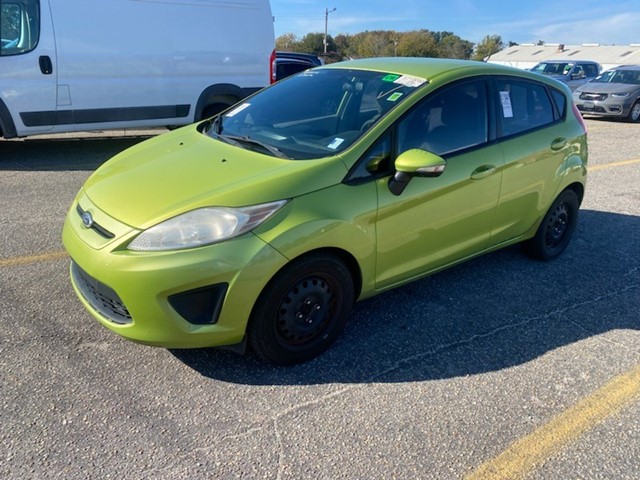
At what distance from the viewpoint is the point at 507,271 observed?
423 centimetres

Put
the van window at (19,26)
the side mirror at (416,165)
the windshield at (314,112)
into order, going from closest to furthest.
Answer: the side mirror at (416,165) < the windshield at (314,112) < the van window at (19,26)

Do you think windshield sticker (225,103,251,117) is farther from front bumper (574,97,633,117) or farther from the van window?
front bumper (574,97,633,117)

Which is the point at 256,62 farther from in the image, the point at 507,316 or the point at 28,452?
the point at 28,452

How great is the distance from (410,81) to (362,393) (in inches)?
75.9

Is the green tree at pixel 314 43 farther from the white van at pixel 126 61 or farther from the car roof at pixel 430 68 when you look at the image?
the car roof at pixel 430 68

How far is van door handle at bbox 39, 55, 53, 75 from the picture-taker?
270 inches

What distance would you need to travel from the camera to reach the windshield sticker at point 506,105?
12.3ft

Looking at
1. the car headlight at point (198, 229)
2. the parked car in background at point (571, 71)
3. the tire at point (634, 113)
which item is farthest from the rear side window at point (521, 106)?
the parked car in background at point (571, 71)

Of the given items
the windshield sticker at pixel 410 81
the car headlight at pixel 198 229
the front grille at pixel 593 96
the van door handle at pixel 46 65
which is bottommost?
the front grille at pixel 593 96

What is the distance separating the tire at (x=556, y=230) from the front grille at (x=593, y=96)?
11786mm

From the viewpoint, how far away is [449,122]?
3.38 m

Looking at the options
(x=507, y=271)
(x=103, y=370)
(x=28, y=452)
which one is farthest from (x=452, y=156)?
(x=28, y=452)

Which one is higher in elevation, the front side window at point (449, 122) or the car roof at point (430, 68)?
the car roof at point (430, 68)

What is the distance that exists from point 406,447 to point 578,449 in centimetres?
80
